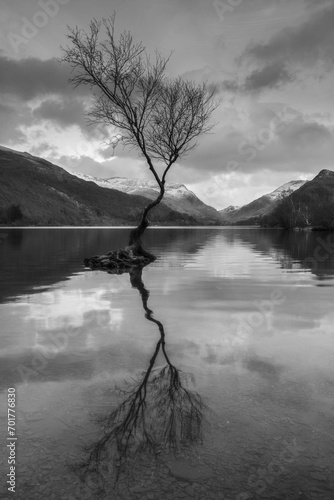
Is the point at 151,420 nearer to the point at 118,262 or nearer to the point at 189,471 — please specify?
the point at 189,471

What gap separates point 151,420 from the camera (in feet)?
14.8

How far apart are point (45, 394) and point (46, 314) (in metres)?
5.13

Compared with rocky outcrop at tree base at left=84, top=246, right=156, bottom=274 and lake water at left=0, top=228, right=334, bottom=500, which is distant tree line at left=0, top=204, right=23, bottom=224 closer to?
rocky outcrop at tree base at left=84, top=246, right=156, bottom=274

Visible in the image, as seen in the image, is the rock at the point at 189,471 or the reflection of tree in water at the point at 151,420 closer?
the rock at the point at 189,471

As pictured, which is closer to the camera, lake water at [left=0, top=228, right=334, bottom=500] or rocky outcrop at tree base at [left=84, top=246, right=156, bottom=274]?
lake water at [left=0, top=228, right=334, bottom=500]

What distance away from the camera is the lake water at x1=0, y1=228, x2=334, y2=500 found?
357cm

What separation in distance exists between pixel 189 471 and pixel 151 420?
938 millimetres

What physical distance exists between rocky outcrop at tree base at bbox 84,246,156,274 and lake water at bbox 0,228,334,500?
10208 millimetres

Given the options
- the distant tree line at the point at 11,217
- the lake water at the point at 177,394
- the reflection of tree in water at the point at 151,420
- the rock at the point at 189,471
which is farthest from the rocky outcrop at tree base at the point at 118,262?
the distant tree line at the point at 11,217

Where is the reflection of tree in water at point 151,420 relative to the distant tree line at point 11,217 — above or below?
below

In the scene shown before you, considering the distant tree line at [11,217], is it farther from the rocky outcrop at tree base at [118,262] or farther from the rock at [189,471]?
the rock at [189,471]

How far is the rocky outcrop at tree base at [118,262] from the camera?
22.5m

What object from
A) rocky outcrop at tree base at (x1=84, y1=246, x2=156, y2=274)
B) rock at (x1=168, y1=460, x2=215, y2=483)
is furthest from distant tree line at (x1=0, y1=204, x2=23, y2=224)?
rock at (x1=168, y1=460, x2=215, y2=483)

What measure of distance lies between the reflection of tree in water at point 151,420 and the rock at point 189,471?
27 cm
